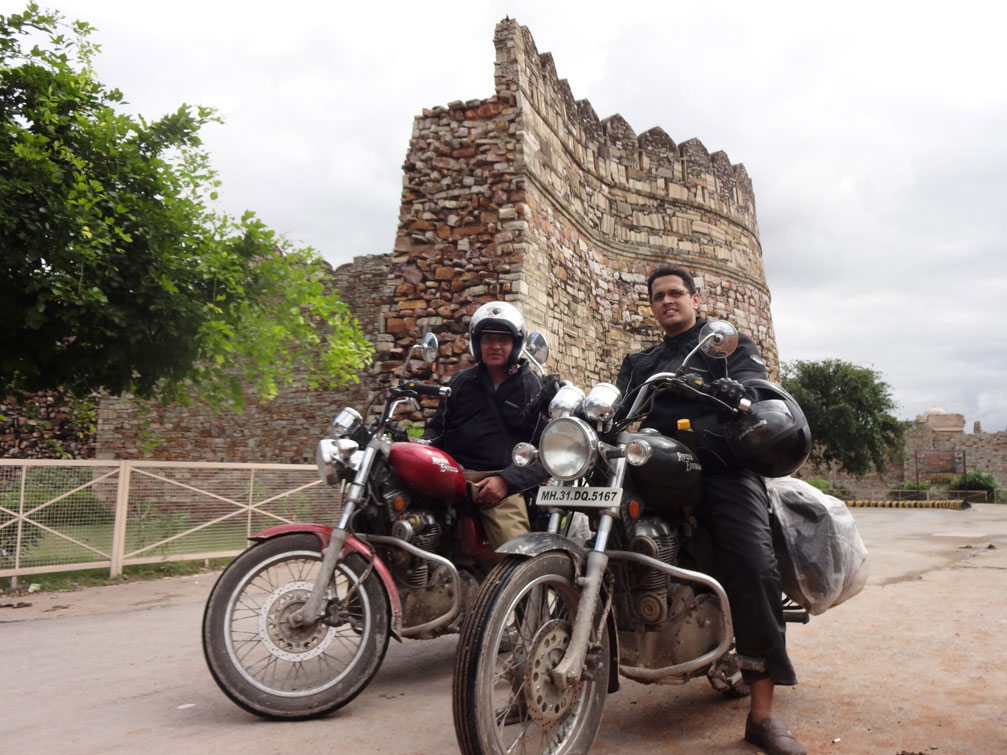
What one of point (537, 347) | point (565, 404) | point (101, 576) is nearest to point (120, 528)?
point (101, 576)

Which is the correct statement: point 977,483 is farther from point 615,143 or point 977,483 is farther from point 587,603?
point 587,603

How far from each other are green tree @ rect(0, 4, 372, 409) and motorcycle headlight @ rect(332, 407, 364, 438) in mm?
5315

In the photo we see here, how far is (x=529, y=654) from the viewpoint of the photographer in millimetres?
2115

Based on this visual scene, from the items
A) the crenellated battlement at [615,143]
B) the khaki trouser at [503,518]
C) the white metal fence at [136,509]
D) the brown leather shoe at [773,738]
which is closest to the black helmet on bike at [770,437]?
the brown leather shoe at [773,738]

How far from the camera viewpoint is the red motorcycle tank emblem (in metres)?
3.26

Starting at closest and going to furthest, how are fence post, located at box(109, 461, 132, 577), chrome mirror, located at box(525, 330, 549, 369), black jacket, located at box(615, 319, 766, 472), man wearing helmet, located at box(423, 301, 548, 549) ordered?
1. black jacket, located at box(615, 319, 766, 472)
2. chrome mirror, located at box(525, 330, 549, 369)
3. man wearing helmet, located at box(423, 301, 548, 549)
4. fence post, located at box(109, 461, 132, 577)

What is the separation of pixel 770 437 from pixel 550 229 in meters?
7.74

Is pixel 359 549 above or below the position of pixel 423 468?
below

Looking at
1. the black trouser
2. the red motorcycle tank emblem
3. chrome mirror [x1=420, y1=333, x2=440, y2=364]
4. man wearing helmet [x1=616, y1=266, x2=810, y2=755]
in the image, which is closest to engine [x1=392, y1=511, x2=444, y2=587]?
the red motorcycle tank emblem

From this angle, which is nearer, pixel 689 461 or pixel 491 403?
pixel 689 461

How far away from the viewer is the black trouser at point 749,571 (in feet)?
8.20

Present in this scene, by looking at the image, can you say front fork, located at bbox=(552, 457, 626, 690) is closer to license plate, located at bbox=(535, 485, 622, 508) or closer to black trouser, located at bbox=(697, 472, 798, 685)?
license plate, located at bbox=(535, 485, 622, 508)

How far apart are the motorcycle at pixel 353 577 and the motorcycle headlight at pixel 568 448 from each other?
1006 mm

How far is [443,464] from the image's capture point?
3.31 metres
